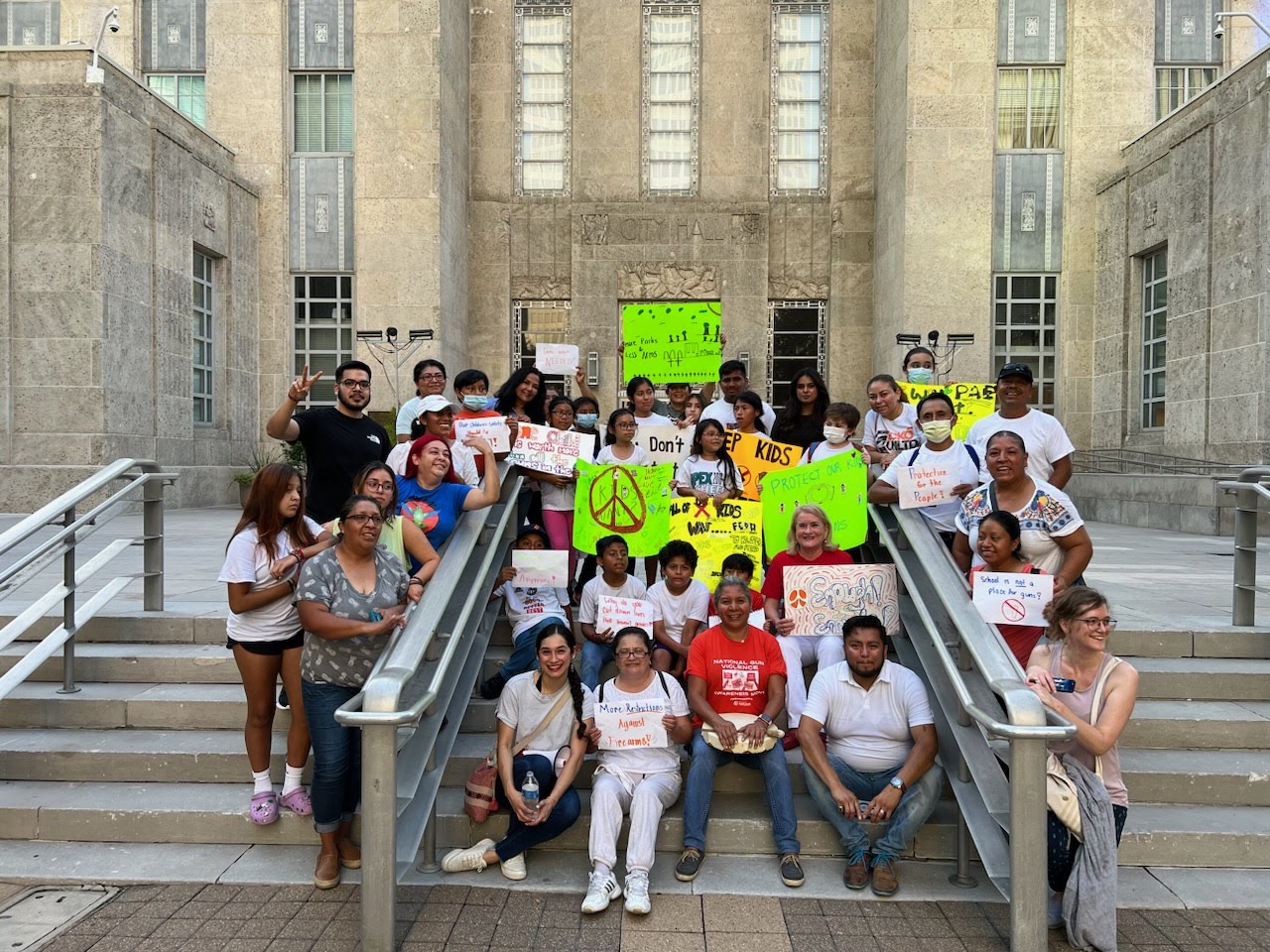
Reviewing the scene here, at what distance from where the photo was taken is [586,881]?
4316mm

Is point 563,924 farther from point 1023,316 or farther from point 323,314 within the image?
point 1023,316

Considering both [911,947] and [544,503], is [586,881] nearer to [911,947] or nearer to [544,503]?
[911,947]

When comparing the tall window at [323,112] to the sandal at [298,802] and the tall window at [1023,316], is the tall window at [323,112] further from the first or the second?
the sandal at [298,802]

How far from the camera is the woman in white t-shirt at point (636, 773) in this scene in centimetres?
423

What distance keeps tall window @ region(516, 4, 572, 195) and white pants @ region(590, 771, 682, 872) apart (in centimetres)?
1819

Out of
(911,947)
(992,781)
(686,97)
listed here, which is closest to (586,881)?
(911,947)

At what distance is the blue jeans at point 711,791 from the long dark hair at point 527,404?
3.07 metres

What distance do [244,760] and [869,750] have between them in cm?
332

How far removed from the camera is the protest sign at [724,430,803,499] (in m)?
6.40

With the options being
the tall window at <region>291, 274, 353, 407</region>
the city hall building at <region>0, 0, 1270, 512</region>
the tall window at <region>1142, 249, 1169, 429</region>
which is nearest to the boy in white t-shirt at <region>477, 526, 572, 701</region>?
the city hall building at <region>0, 0, 1270, 512</region>

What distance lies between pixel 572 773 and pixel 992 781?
1.93 m

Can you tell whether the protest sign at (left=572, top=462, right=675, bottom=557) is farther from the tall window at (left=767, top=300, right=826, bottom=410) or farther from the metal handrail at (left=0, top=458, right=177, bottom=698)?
the tall window at (left=767, top=300, right=826, bottom=410)

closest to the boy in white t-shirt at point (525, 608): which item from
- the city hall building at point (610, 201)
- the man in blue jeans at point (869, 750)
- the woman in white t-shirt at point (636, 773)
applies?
the woman in white t-shirt at point (636, 773)

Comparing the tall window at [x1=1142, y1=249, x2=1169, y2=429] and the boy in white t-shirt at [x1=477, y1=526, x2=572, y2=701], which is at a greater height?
the tall window at [x1=1142, y1=249, x2=1169, y2=429]
